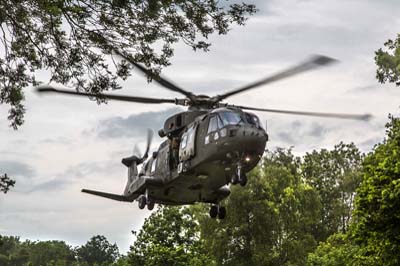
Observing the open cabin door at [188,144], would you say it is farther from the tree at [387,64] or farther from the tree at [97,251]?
the tree at [97,251]

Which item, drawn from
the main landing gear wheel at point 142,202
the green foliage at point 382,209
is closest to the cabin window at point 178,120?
the main landing gear wheel at point 142,202

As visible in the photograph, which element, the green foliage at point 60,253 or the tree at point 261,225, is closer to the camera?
the tree at point 261,225

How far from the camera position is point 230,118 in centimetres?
1920

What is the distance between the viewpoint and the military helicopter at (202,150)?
1892cm

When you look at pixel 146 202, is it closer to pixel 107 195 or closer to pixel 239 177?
pixel 107 195

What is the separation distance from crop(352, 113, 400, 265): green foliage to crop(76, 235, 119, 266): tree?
435ft

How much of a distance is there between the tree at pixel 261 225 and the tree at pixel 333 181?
19444mm

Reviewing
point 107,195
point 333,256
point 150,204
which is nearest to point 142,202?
point 150,204

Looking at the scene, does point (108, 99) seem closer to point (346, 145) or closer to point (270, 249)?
point (270, 249)

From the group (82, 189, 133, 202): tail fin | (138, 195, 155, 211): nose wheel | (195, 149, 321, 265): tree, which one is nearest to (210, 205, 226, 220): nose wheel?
(138, 195, 155, 211): nose wheel

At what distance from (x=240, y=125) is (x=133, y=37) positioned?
5.72 m

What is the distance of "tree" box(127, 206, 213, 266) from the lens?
54.0m

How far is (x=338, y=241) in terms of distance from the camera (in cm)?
5503

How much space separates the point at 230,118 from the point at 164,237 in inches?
1516
